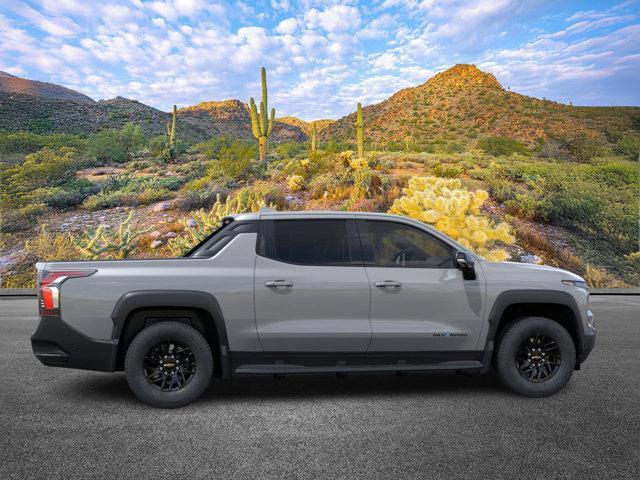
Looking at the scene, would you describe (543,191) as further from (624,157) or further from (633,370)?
(633,370)

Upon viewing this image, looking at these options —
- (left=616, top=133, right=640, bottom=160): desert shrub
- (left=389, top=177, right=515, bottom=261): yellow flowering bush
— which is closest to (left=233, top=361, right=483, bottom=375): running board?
(left=389, top=177, right=515, bottom=261): yellow flowering bush

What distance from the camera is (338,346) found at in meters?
5.36

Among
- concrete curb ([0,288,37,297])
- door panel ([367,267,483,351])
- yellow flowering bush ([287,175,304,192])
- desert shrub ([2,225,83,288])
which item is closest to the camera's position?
door panel ([367,267,483,351])

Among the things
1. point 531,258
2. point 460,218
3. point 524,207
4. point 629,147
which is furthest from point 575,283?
point 629,147

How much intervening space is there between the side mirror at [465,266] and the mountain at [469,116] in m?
36.1

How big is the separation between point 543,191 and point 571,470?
21.4 meters

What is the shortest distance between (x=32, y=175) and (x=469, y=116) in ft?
127

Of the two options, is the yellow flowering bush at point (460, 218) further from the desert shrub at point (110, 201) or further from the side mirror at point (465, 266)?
the desert shrub at point (110, 201)

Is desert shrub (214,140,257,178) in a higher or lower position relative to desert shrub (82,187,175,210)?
higher

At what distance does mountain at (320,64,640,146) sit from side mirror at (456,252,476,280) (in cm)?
3607

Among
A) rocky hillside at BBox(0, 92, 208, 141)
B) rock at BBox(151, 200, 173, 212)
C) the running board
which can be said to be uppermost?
rocky hillside at BBox(0, 92, 208, 141)

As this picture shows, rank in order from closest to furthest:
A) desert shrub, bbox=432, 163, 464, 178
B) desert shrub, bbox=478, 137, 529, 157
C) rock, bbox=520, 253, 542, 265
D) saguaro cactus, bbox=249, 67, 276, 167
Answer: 1. rock, bbox=520, 253, 542, 265
2. desert shrub, bbox=432, 163, 464, 178
3. saguaro cactus, bbox=249, 67, 276, 167
4. desert shrub, bbox=478, 137, 529, 157

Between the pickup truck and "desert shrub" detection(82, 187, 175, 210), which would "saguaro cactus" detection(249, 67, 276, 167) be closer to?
"desert shrub" detection(82, 187, 175, 210)

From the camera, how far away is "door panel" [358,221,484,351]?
5.43 meters
